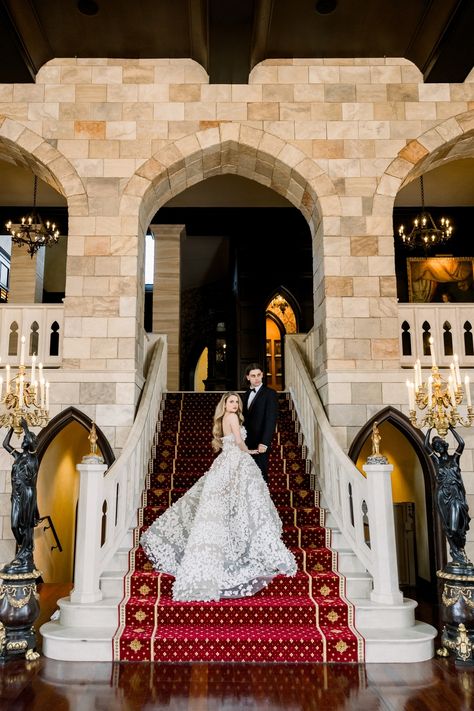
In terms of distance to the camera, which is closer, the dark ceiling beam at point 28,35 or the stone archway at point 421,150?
the dark ceiling beam at point 28,35

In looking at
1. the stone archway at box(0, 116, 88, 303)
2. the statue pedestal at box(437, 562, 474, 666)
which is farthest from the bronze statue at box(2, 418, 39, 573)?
the stone archway at box(0, 116, 88, 303)

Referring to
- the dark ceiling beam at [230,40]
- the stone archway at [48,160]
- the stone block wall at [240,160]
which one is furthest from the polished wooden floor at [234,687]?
the dark ceiling beam at [230,40]

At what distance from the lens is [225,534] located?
13.9ft

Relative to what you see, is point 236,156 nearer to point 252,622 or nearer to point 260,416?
point 260,416

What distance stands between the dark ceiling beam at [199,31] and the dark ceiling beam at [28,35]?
5.27 ft

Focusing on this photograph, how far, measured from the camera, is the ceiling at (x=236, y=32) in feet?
19.3

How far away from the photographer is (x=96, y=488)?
427 centimetres

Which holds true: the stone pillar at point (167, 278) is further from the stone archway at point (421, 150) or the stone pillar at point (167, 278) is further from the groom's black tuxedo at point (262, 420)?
the groom's black tuxedo at point (262, 420)

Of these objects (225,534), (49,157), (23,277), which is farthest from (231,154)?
(23,277)

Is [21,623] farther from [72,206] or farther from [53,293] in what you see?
[53,293]

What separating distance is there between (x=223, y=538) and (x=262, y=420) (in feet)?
4.24

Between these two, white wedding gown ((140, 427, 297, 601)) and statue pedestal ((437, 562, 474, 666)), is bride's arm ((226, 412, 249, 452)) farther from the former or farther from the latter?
statue pedestal ((437, 562, 474, 666))

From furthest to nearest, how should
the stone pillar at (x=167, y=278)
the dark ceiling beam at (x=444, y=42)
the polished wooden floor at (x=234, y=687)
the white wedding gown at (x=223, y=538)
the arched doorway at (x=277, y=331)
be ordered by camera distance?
the arched doorway at (x=277, y=331), the stone pillar at (x=167, y=278), the dark ceiling beam at (x=444, y=42), the white wedding gown at (x=223, y=538), the polished wooden floor at (x=234, y=687)

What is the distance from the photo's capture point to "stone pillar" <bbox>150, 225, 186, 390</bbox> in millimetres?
10797
